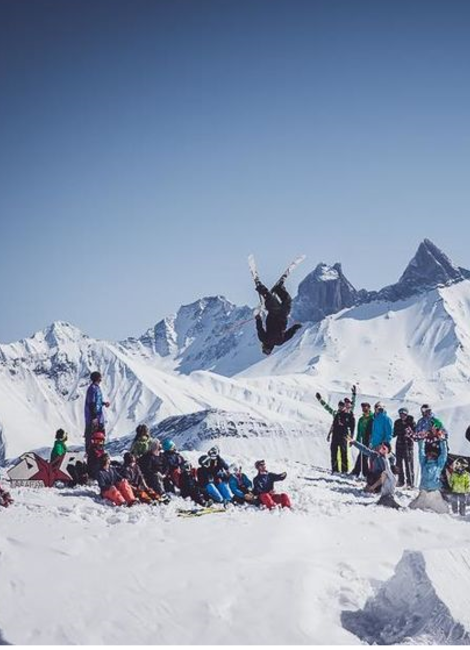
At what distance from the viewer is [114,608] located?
8.90 m

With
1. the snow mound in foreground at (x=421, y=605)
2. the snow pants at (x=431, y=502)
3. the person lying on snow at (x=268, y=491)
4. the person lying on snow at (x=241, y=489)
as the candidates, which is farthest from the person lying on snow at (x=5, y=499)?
the snow pants at (x=431, y=502)

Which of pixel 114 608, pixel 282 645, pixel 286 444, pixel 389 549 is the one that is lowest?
pixel 286 444

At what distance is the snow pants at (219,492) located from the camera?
15.5m

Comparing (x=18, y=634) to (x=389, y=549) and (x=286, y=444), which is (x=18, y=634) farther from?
(x=286, y=444)

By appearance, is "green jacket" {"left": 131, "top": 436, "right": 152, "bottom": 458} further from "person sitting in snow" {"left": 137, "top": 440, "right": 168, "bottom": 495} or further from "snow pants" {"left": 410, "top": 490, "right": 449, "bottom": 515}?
"snow pants" {"left": 410, "top": 490, "right": 449, "bottom": 515}

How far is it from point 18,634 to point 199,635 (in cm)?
229

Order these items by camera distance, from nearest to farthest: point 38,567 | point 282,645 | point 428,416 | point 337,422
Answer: point 282,645 → point 38,567 → point 428,416 → point 337,422

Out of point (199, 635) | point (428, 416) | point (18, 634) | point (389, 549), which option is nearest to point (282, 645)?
point (199, 635)

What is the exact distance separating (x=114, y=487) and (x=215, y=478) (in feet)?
8.63

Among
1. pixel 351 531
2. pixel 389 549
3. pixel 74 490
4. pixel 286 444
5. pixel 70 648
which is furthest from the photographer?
pixel 286 444

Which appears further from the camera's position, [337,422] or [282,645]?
[337,422]

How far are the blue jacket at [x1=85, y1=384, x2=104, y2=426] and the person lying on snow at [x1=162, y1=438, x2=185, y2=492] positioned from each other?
2153 millimetres

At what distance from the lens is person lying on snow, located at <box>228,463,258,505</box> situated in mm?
15655

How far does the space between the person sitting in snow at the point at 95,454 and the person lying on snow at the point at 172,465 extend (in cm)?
158
